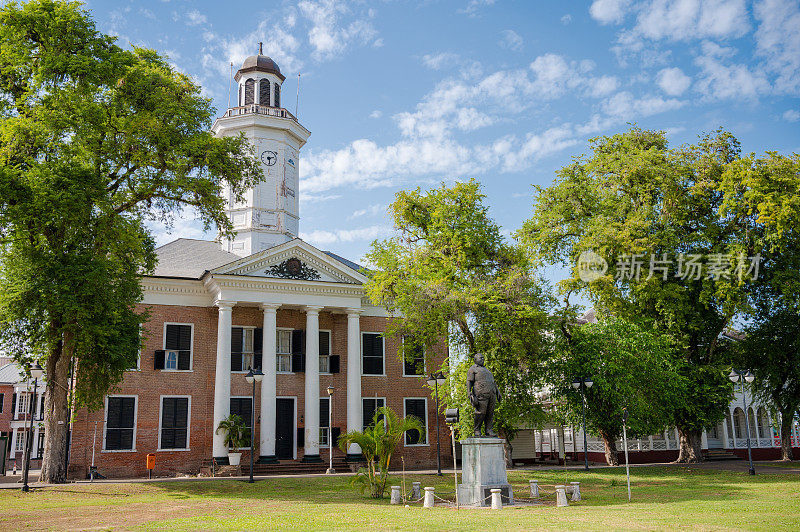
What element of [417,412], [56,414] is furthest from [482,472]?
[417,412]

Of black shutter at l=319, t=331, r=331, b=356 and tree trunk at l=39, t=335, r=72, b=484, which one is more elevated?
black shutter at l=319, t=331, r=331, b=356

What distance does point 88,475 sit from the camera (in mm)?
Answer: 28969

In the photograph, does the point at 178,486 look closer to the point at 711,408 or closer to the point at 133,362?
the point at 133,362

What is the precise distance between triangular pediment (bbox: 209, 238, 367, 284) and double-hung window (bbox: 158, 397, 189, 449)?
653 cm

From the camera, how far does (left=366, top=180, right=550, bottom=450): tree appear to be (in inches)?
981

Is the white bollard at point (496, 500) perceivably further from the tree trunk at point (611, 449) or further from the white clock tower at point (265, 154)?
the white clock tower at point (265, 154)

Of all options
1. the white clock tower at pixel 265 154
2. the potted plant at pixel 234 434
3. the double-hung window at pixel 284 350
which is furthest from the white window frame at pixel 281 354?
the white clock tower at pixel 265 154

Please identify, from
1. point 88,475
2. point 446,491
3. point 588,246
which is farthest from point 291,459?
point 588,246

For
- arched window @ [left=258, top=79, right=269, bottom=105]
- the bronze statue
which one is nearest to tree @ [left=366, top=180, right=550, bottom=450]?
the bronze statue

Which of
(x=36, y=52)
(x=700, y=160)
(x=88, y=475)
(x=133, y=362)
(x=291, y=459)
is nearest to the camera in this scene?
(x=36, y=52)

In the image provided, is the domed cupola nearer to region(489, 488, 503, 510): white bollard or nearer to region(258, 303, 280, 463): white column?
region(258, 303, 280, 463): white column

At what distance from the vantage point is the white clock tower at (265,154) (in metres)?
37.9

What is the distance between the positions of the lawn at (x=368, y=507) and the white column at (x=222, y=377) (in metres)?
5.29

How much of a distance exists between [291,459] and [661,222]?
20.9 meters
